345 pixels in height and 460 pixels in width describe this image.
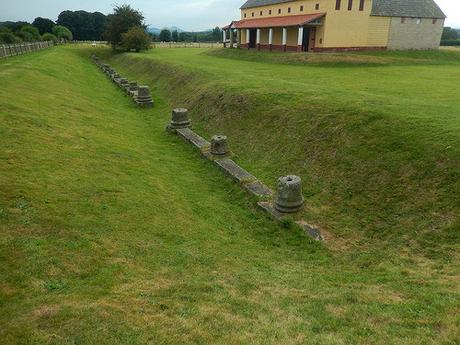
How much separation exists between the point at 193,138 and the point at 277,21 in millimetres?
28651

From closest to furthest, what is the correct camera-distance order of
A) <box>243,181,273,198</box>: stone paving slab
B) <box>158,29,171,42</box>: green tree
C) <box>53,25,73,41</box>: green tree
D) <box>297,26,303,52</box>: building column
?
Answer: 1. <box>243,181,273,198</box>: stone paving slab
2. <box>297,26,303,52</box>: building column
3. <box>53,25,73,41</box>: green tree
4. <box>158,29,171,42</box>: green tree

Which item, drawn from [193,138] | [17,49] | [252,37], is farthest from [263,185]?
[252,37]

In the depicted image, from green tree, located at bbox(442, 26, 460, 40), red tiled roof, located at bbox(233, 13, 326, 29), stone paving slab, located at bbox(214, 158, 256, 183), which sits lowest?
stone paving slab, located at bbox(214, 158, 256, 183)

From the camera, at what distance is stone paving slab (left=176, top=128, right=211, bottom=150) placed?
12.9 m

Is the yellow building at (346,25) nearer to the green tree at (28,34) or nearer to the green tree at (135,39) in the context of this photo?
the green tree at (135,39)

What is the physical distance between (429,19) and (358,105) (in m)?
34.9

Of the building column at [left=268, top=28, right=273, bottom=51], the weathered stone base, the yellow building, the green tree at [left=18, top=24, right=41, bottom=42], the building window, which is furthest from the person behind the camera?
the green tree at [left=18, top=24, right=41, bottom=42]

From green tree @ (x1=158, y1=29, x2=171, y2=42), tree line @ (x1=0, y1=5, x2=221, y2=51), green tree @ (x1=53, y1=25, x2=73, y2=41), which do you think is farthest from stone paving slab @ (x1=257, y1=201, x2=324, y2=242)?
green tree @ (x1=158, y1=29, x2=171, y2=42)

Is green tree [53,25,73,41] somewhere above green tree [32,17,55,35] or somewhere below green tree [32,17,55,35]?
below

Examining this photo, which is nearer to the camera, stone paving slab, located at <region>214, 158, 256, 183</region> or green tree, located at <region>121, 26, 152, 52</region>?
stone paving slab, located at <region>214, 158, 256, 183</region>

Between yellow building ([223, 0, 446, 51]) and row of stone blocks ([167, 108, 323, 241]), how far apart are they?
23.5 m

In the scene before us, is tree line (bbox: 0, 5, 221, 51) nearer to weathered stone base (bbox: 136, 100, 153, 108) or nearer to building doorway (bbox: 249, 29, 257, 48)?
building doorway (bbox: 249, 29, 257, 48)

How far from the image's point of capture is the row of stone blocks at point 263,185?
8.22 meters

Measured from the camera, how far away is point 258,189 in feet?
31.2
